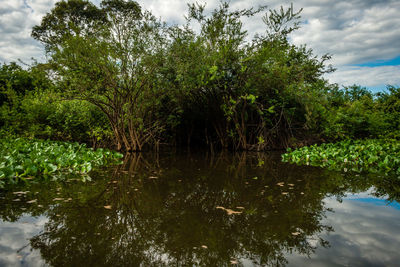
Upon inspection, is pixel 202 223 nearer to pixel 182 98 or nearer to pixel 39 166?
pixel 39 166

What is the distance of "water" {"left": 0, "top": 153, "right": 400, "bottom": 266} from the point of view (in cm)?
246

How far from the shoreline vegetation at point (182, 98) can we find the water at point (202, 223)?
2416 mm

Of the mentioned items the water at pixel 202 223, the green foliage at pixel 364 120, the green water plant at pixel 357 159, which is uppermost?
the green foliage at pixel 364 120

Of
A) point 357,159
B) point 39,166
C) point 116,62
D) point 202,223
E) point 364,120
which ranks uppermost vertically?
point 116,62

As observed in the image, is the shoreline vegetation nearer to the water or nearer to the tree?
the tree

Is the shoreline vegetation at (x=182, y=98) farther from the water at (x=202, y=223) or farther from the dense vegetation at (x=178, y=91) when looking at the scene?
the water at (x=202, y=223)

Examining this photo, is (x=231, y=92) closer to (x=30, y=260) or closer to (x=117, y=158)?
(x=117, y=158)

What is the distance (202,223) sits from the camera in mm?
3293

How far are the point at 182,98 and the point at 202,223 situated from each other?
1016 centimetres

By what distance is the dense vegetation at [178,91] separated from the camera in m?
9.88

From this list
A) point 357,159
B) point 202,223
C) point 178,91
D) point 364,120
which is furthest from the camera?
point 364,120

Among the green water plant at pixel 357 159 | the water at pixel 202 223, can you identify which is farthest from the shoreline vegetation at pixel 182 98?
the water at pixel 202 223

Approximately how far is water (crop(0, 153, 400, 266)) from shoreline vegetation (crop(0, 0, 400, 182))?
2.42 meters

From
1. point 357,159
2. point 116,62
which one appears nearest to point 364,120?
point 357,159
